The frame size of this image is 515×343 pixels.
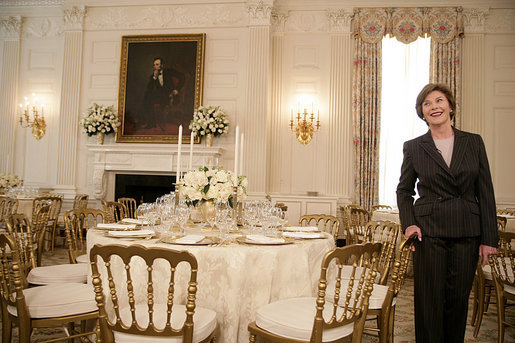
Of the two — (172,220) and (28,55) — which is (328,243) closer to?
(172,220)

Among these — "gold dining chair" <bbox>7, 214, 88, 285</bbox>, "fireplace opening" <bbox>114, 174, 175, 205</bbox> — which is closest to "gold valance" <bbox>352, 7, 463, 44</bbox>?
"fireplace opening" <bbox>114, 174, 175, 205</bbox>

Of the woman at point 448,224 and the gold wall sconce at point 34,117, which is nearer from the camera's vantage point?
the woman at point 448,224

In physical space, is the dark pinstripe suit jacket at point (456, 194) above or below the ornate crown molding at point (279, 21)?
below

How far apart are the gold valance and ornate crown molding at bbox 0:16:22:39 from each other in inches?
267

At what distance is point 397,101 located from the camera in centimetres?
741

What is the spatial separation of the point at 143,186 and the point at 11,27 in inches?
174

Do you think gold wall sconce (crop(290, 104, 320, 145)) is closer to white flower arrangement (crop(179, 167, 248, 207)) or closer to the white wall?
the white wall

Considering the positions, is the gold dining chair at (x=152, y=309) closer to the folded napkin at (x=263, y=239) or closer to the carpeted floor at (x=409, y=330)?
the folded napkin at (x=263, y=239)

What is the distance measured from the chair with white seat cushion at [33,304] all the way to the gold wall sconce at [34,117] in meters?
6.57

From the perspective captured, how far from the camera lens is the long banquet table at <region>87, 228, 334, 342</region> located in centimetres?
223

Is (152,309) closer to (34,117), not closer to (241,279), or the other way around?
(241,279)

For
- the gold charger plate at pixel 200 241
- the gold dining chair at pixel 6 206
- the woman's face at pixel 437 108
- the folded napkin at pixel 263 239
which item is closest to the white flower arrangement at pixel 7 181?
the gold dining chair at pixel 6 206

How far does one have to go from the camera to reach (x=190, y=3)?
7414 mm

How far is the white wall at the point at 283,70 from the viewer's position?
23.2 feet
